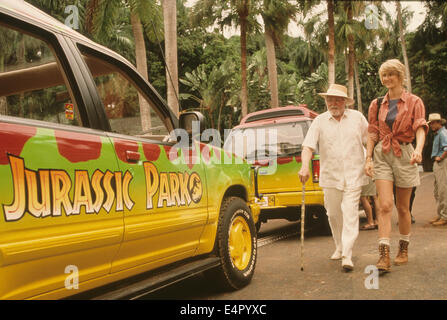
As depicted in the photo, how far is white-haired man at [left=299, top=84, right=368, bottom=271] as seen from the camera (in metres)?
5.11

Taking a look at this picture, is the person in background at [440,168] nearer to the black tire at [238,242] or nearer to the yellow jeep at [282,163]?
the yellow jeep at [282,163]

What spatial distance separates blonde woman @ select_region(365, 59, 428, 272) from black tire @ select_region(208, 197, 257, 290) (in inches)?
53.2

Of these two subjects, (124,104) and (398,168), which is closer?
(124,104)

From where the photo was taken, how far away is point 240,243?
15.0 ft

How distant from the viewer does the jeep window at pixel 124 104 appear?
10.3 ft

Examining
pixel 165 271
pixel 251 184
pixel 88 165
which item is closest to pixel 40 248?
pixel 88 165

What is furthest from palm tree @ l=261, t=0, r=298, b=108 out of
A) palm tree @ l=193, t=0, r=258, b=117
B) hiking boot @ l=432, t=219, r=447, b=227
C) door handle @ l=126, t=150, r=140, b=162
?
door handle @ l=126, t=150, r=140, b=162

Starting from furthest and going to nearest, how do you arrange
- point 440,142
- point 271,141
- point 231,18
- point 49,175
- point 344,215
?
point 231,18 → point 440,142 → point 271,141 → point 344,215 → point 49,175

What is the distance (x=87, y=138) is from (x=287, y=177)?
5046 mm

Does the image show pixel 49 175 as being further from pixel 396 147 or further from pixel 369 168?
pixel 396 147

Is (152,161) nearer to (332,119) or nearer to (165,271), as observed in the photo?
(165,271)

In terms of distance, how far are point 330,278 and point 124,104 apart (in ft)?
8.71

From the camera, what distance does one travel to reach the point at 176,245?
11.8 ft

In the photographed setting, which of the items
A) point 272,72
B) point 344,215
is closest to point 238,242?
point 344,215
